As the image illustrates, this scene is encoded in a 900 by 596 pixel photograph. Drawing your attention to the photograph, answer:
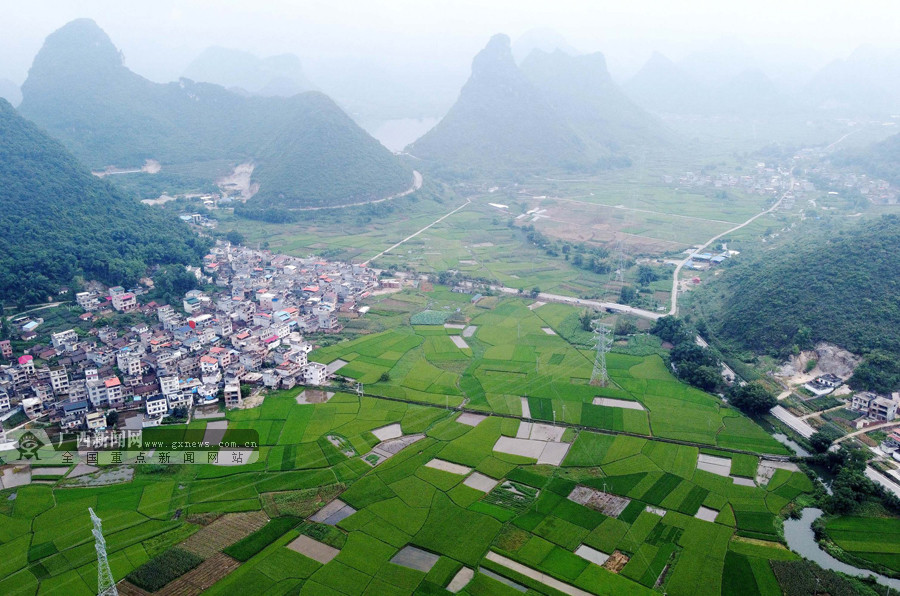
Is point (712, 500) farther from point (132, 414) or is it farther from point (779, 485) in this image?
point (132, 414)

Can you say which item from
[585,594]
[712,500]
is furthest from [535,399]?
[585,594]

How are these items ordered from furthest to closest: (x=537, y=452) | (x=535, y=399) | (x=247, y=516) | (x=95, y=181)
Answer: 1. (x=95, y=181)
2. (x=535, y=399)
3. (x=537, y=452)
4. (x=247, y=516)

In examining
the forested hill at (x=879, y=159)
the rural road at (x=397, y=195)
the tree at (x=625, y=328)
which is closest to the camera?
the tree at (x=625, y=328)

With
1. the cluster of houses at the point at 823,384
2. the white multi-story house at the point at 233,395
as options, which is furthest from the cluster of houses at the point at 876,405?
Answer: the white multi-story house at the point at 233,395

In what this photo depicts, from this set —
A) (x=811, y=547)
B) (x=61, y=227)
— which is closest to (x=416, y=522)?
(x=811, y=547)

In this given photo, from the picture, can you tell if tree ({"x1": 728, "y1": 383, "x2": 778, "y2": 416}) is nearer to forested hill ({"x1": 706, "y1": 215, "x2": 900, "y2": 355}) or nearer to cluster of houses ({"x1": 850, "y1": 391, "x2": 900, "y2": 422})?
cluster of houses ({"x1": 850, "y1": 391, "x2": 900, "y2": 422})

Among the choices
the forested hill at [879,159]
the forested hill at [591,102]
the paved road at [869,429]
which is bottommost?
the paved road at [869,429]

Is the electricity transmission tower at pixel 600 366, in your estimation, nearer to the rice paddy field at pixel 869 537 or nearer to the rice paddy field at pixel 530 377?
the rice paddy field at pixel 530 377
